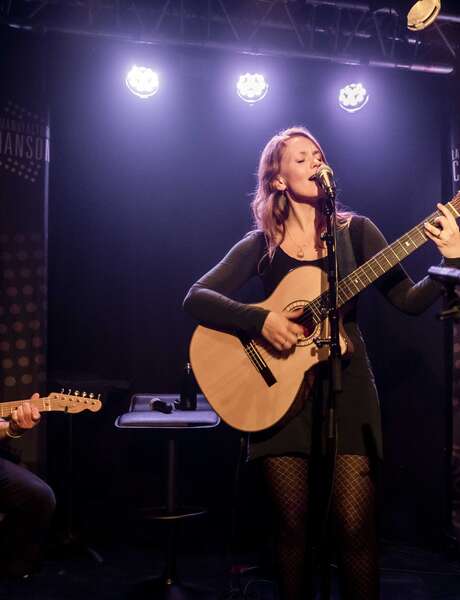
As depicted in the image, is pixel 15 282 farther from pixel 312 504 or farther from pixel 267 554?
pixel 312 504

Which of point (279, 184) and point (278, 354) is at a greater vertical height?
point (279, 184)

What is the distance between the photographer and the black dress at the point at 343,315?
252cm

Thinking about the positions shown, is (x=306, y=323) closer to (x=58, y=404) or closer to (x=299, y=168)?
(x=299, y=168)

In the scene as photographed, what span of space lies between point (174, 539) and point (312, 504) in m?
1.75

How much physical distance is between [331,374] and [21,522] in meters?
2.18

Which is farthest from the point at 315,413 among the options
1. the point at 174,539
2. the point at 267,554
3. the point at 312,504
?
the point at 267,554

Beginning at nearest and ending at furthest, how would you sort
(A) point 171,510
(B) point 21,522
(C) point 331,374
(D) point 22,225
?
(C) point 331,374
(B) point 21,522
(A) point 171,510
(D) point 22,225

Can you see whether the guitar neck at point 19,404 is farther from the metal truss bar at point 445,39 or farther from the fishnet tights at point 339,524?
the metal truss bar at point 445,39

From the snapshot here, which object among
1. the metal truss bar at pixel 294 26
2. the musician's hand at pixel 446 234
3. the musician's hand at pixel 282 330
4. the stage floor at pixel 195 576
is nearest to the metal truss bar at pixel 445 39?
the metal truss bar at pixel 294 26

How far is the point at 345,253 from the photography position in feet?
9.00

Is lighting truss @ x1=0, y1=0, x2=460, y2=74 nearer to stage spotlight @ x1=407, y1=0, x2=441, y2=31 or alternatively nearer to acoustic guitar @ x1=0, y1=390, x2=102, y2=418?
stage spotlight @ x1=407, y1=0, x2=441, y2=31

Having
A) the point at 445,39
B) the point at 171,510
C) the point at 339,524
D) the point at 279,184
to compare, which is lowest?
the point at 171,510

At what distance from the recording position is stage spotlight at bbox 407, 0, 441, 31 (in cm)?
410

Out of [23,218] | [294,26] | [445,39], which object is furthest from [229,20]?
[23,218]
